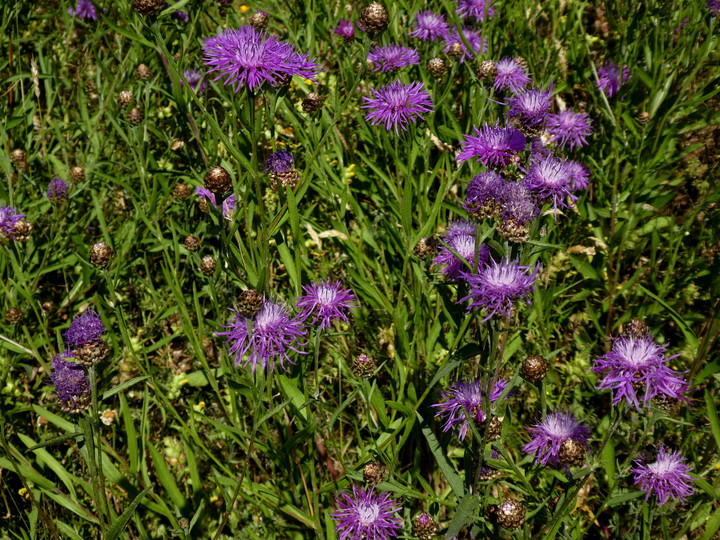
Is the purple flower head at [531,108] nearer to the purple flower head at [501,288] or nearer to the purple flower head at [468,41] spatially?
the purple flower head at [501,288]

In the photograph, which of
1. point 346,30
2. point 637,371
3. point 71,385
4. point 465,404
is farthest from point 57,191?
point 637,371

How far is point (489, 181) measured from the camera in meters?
1.68

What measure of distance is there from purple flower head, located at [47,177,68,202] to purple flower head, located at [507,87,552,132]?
2.14 m

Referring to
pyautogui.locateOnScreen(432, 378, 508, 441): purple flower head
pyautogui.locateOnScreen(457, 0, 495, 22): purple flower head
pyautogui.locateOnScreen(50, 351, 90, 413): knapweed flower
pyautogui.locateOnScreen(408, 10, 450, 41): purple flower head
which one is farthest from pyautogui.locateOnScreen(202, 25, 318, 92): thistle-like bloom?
pyautogui.locateOnScreen(457, 0, 495, 22): purple flower head

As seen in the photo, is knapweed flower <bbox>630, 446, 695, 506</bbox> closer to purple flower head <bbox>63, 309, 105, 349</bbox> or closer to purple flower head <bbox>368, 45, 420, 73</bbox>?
purple flower head <bbox>63, 309, 105, 349</bbox>

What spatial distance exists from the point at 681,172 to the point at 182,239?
8.67 feet

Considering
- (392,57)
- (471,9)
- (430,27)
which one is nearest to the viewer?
(392,57)

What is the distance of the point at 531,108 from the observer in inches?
80.3

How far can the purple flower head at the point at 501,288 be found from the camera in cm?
152

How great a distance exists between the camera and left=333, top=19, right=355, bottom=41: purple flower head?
299cm

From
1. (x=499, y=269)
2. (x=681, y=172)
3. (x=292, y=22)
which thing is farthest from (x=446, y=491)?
(x=292, y=22)

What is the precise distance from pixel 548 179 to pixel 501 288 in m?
0.55

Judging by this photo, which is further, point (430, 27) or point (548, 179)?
point (430, 27)

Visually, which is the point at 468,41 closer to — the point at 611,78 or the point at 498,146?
the point at 611,78
